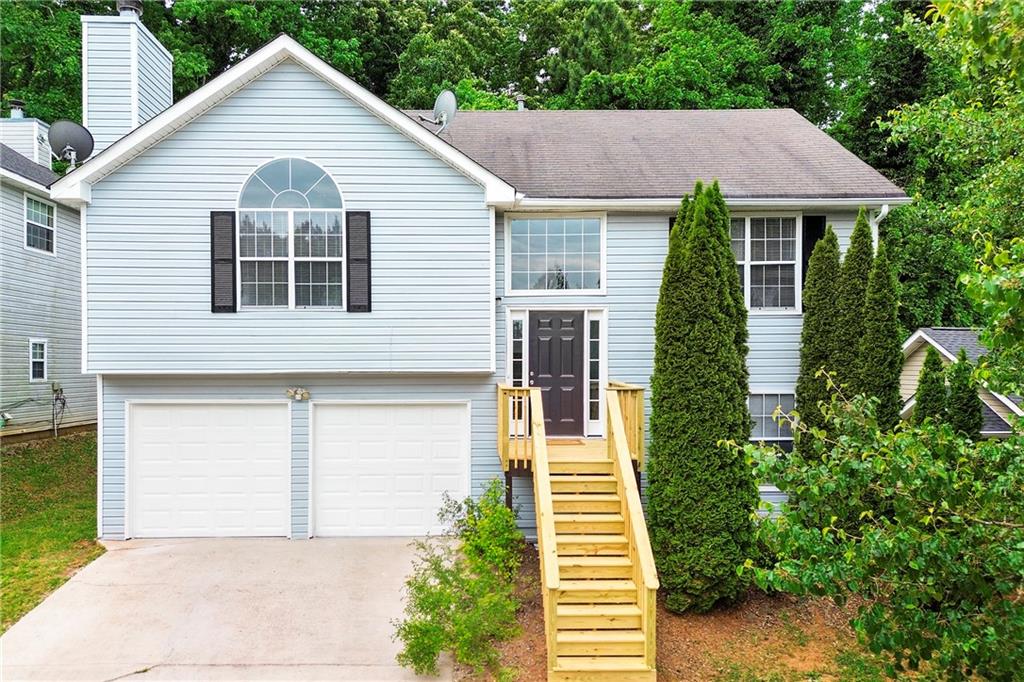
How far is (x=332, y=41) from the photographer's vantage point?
75.1 ft

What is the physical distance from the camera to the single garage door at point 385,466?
857 cm

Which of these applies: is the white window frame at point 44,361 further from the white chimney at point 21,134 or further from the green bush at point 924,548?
the green bush at point 924,548

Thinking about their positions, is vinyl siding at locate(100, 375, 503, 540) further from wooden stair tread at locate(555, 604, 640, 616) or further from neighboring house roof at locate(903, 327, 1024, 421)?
neighboring house roof at locate(903, 327, 1024, 421)

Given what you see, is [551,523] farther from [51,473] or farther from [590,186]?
[51,473]

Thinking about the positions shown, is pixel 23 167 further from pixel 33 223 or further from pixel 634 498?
pixel 634 498

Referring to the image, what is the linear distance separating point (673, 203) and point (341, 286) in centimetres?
486

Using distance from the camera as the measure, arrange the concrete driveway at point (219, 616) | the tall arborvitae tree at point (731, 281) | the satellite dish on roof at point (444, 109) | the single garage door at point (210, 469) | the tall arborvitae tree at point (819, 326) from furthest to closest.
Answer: the satellite dish on roof at point (444, 109) < the single garage door at point (210, 469) < the tall arborvitae tree at point (819, 326) < the tall arborvitae tree at point (731, 281) < the concrete driveway at point (219, 616)

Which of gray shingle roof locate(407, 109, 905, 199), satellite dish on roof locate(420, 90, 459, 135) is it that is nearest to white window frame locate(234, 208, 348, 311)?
gray shingle roof locate(407, 109, 905, 199)

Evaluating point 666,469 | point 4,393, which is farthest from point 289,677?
point 4,393

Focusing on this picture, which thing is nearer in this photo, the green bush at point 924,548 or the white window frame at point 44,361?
the green bush at point 924,548

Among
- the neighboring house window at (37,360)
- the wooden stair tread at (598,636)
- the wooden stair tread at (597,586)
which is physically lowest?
the wooden stair tread at (598,636)

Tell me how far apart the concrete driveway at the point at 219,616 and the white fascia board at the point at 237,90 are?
194 inches

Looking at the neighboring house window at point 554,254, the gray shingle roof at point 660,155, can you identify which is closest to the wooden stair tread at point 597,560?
the neighboring house window at point 554,254

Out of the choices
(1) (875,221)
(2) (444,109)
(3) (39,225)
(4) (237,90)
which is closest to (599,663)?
(1) (875,221)
